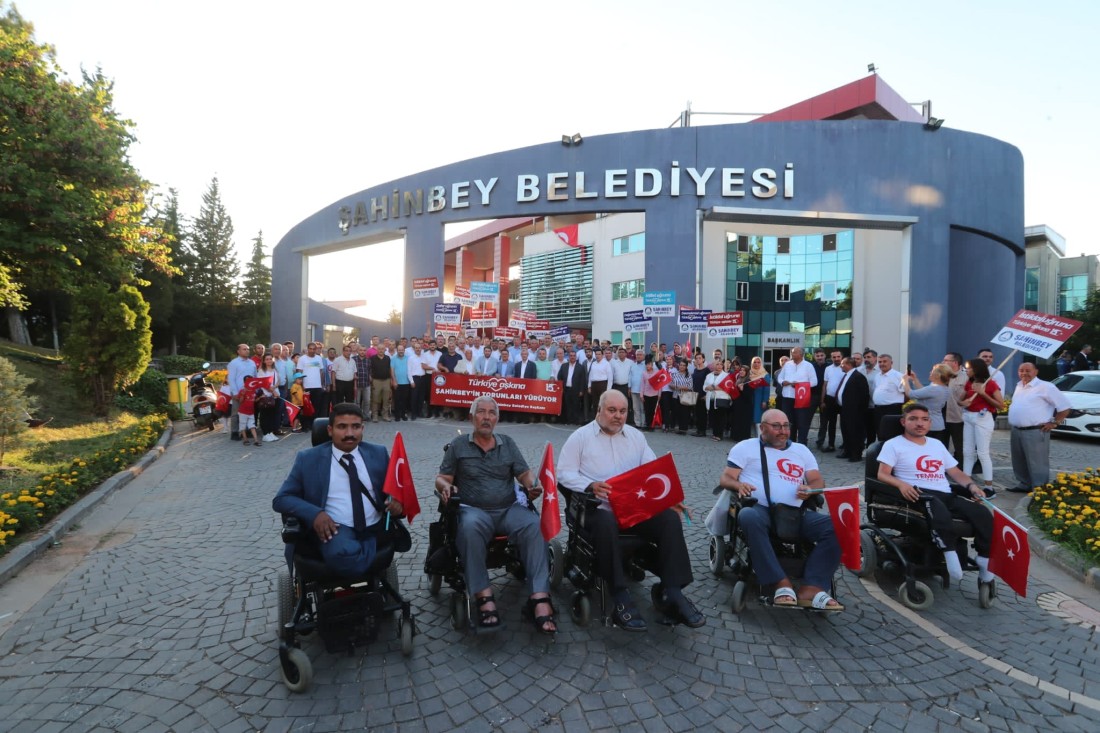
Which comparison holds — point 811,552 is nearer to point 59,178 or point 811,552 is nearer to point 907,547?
point 907,547

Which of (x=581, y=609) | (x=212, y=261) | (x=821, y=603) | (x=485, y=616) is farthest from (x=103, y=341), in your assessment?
(x=212, y=261)

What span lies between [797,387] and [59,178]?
60.2ft

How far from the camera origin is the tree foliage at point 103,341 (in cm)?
1218

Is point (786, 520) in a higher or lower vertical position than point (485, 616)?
higher

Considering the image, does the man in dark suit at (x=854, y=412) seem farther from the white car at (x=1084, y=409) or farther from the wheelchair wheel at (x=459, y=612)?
the wheelchair wheel at (x=459, y=612)

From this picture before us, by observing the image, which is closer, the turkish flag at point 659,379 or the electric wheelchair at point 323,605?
the electric wheelchair at point 323,605

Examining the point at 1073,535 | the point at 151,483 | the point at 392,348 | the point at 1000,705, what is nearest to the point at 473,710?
the point at 1000,705

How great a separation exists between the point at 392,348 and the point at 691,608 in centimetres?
1330

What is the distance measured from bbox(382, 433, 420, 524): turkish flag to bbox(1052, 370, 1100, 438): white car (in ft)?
47.9

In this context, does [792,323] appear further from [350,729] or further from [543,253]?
[350,729]

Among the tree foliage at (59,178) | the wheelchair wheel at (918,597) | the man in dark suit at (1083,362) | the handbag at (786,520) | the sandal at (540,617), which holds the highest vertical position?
the tree foliage at (59,178)

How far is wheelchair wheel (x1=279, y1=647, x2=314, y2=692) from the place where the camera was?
307 centimetres

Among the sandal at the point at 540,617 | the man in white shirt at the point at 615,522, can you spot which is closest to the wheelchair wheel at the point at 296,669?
the sandal at the point at 540,617

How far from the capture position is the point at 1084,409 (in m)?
12.5
